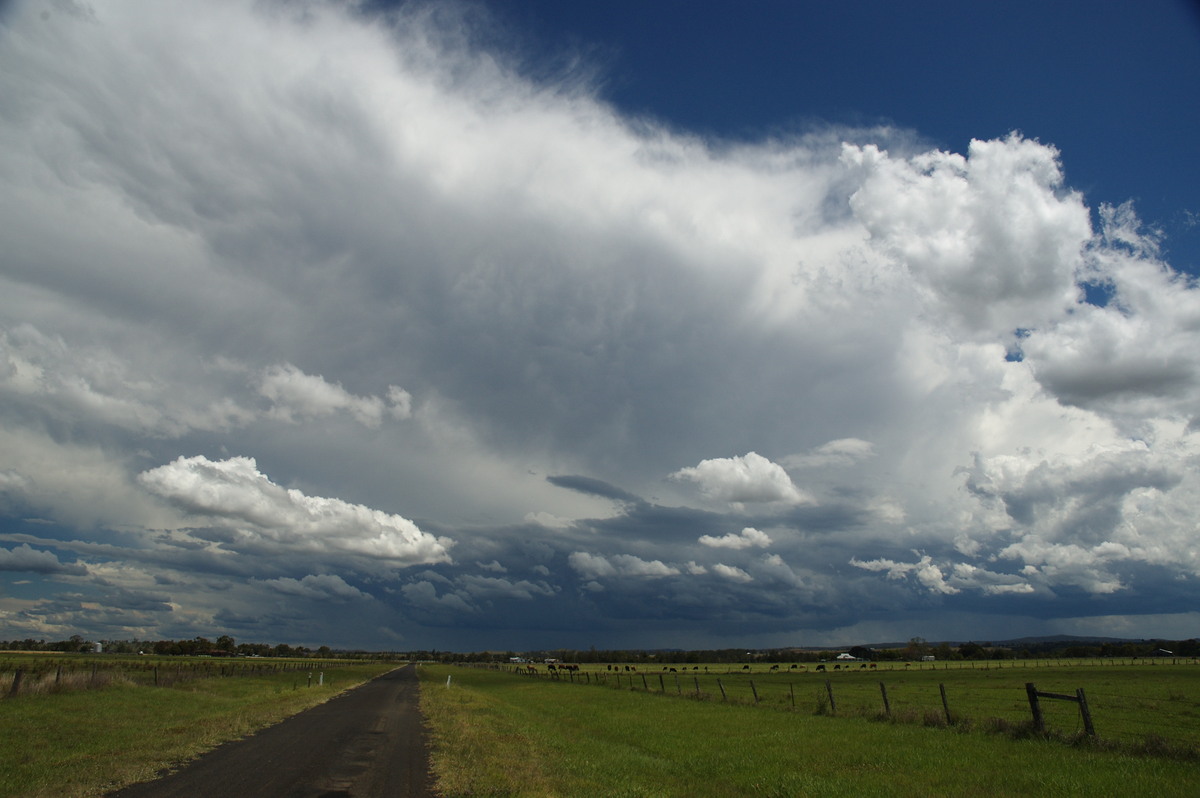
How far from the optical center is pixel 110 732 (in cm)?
2216

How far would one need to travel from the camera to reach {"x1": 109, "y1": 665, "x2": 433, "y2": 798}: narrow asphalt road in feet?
43.3

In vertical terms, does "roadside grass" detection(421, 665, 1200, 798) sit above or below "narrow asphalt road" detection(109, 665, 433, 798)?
below

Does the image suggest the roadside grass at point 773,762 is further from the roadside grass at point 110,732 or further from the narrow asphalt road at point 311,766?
the roadside grass at point 110,732

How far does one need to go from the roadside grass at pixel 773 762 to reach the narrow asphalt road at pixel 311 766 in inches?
36.5

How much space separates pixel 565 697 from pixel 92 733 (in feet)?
102

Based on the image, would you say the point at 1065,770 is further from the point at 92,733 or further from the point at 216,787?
the point at 92,733

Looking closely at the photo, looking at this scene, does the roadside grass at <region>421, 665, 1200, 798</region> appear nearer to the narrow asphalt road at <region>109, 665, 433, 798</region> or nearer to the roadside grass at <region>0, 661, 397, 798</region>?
the narrow asphalt road at <region>109, 665, 433, 798</region>

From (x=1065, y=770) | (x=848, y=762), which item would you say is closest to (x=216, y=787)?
(x=848, y=762)

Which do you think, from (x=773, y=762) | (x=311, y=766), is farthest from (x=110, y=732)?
(x=773, y=762)

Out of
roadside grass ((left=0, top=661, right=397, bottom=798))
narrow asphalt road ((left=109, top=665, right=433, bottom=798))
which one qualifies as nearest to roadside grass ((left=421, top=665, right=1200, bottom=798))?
narrow asphalt road ((left=109, top=665, right=433, bottom=798))

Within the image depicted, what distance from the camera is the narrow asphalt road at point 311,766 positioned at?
43.3ft

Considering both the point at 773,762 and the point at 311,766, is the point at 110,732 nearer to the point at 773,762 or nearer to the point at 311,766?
the point at 311,766

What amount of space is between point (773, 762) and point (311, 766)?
1184 cm

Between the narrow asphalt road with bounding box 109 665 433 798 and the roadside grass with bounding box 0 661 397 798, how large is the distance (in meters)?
0.86
